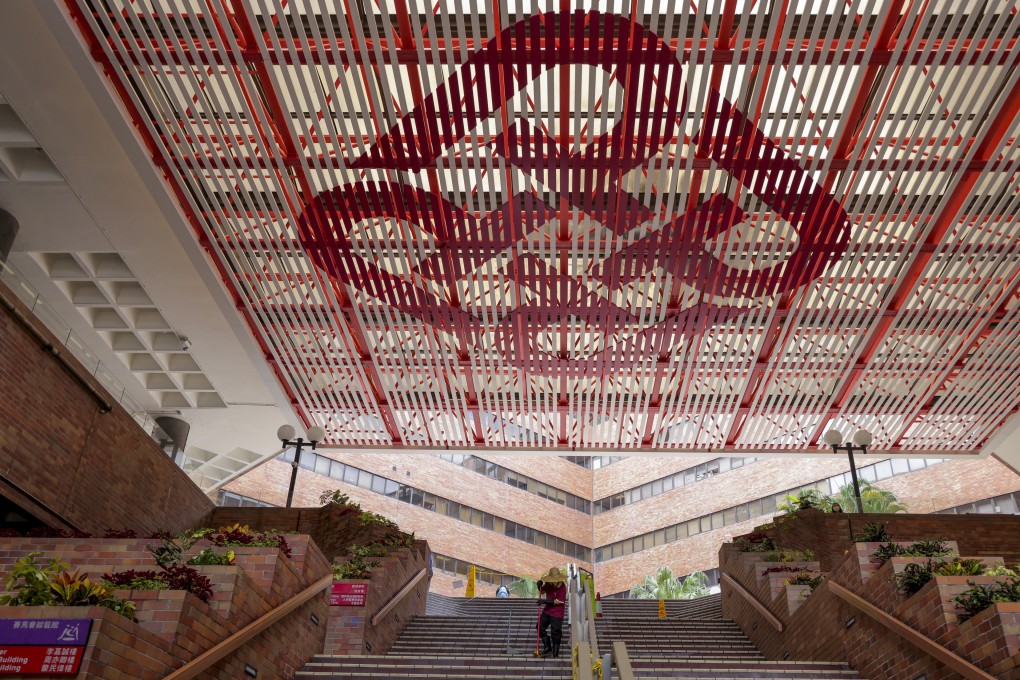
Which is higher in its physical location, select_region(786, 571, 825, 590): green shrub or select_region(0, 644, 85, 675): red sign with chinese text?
select_region(786, 571, 825, 590): green shrub

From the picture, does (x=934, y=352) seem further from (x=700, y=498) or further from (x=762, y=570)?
(x=700, y=498)

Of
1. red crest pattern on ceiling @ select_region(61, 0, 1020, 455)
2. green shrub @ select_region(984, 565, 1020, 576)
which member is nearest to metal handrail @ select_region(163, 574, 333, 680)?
red crest pattern on ceiling @ select_region(61, 0, 1020, 455)

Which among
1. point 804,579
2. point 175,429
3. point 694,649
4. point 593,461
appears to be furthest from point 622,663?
point 593,461

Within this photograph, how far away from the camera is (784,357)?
1338 centimetres

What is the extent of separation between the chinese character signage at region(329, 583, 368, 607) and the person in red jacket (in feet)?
6.94

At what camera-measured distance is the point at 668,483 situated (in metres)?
37.1

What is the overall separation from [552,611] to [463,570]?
25121 millimetres

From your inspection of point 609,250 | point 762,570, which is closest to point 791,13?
point 609,250

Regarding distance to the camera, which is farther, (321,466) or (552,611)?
(321,466)

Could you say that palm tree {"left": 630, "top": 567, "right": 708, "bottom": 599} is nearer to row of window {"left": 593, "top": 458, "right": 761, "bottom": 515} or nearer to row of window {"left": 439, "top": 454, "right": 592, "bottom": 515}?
row of window {"left": 593, "top": 458, "right": 761, "bottom": 515}

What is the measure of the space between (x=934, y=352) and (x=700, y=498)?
2305 centimetres

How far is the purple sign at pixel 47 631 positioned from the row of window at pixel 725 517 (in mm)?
29588

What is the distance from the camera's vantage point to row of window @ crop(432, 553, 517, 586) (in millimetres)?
32156

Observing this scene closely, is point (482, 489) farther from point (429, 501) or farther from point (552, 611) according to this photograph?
point (552, 611)
